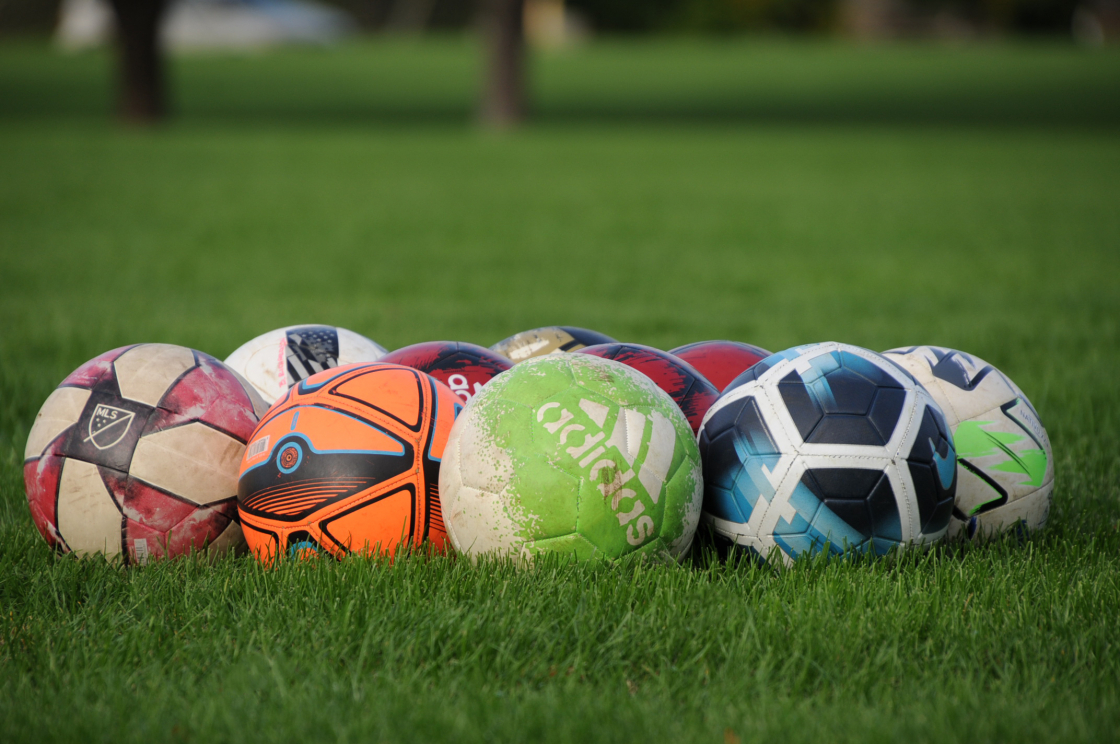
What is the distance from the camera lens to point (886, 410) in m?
3.51

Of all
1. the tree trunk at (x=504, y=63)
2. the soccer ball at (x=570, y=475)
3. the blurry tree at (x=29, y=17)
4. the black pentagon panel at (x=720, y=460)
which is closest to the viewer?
the soccer ball at (x=570, y=475)

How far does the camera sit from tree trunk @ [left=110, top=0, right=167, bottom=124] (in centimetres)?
2739

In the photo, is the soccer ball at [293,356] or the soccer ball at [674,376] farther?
the soccer ball at [293,356]

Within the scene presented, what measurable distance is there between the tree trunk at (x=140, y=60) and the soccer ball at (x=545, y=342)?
27.1 meters

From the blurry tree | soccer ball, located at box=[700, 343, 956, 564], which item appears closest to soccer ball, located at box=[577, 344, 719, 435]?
soccer ball, located at box=[700, 343, 956, 564]

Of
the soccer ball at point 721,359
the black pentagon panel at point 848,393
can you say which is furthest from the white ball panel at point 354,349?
the black pentagon panel at point 848,393

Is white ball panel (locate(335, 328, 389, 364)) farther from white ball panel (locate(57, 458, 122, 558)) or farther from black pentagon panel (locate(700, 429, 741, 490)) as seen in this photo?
black pentagon panel (locate(700, 429, 741, 490))

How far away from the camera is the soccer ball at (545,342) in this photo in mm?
4578

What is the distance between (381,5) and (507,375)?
90.0 m

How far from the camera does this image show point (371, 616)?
314 cm

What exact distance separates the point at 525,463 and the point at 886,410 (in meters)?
1.31

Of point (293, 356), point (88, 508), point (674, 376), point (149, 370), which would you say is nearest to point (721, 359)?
point (674, 376)

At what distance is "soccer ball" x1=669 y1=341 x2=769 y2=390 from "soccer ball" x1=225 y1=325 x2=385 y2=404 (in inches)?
57.8

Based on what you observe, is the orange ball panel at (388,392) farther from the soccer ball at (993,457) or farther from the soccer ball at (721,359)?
the soccer ball at (993,457)
